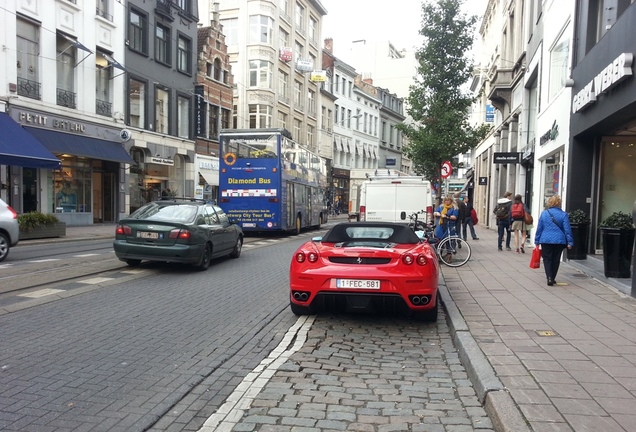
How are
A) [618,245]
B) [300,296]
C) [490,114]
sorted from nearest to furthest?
1. [300,296]
2. [618,245]
3. [490,114]

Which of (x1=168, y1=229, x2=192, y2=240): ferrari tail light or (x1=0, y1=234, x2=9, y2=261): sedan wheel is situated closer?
(x1=168, y1=229, x2=192, y2=240): ferrari tail light

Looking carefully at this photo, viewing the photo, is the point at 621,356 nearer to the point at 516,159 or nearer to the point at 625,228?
the point at 625,228

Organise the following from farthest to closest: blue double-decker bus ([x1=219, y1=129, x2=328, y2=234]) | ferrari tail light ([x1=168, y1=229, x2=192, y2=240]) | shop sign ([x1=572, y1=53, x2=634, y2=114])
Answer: blue double-decker bus ([x1=219, y1=129, x2=328, y2=234]), ferrari tail light ([x1=168, y1=229, x2=192, y2=240]), shop sign ([x1=572, y1=53, x2=634, y2=114])

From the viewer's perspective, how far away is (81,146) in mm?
22641

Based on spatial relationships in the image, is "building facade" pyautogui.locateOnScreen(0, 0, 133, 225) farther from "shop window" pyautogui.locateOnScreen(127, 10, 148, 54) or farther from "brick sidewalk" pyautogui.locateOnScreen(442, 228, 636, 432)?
"brick sidewalk" pyautogui.locateOnScreen(442, 228, 636, 432)

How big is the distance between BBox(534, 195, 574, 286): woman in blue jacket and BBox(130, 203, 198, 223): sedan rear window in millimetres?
6717

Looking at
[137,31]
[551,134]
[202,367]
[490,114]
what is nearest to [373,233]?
[202,367]

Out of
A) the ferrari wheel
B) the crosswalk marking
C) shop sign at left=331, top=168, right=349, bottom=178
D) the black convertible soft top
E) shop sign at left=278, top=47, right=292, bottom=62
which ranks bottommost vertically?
the crosswalk marking

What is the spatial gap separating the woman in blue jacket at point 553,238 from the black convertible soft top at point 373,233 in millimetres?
3095

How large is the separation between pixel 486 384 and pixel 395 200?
1108 centimetres

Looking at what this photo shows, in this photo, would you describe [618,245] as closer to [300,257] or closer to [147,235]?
[300,257]

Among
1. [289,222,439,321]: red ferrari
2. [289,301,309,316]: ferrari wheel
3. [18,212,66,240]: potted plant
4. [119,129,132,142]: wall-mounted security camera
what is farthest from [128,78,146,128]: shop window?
[289,222,439,321]: red ferrari

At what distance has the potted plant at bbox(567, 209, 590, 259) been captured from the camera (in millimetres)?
11227

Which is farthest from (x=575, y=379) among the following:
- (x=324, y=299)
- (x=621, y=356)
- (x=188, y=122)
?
(x=188, y=122)
